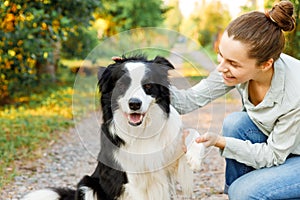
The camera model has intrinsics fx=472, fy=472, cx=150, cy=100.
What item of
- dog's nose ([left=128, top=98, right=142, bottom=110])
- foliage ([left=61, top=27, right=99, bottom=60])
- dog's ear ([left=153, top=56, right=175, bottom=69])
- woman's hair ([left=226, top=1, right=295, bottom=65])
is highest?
foliage ([left=61, top=27, right=99, bottom=60])

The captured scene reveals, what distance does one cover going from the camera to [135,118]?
2.89 m

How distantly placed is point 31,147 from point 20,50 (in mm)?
1617

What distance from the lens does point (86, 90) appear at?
131 inches

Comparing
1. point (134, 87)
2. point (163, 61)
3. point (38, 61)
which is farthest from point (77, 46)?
point (134, 87)

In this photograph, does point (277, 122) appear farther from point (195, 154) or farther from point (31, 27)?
point (31, 27)

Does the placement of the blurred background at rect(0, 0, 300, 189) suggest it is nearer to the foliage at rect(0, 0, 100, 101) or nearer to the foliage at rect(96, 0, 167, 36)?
the foliage at rect(0, 0, 100, 101)

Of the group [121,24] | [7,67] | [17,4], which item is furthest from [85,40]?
[121,24]

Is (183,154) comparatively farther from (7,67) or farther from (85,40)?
(85,40)

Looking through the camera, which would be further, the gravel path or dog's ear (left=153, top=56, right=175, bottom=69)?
the gravel path

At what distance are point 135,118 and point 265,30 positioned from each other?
0.92m

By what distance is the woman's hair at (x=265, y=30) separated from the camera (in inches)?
104

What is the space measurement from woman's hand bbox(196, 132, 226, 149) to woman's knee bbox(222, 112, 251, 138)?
0.36 meters

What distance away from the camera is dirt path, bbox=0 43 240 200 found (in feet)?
10.7

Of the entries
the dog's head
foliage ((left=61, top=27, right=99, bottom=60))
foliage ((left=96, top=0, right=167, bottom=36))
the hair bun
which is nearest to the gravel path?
the dog's head
